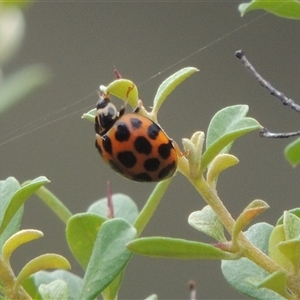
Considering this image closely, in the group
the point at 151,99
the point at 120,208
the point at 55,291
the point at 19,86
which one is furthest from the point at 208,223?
the point at 151,99

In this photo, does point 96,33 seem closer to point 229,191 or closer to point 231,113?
point 229,191

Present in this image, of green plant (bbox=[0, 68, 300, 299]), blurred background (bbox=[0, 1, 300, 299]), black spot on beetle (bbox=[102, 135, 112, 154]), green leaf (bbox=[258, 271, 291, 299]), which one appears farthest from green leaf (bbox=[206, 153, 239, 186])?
blurred background (bbox=[0, 1, 300, 299])

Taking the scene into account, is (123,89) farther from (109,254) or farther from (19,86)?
(19,86)

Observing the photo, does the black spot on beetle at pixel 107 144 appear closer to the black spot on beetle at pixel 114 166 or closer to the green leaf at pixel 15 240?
the black spot on beetle at pixel 114 166

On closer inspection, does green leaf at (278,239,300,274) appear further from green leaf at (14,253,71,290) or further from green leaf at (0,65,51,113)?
green leaf at (0,65,51,113)

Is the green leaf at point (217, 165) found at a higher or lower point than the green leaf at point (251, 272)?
higher

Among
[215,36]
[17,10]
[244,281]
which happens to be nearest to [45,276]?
[244,281]

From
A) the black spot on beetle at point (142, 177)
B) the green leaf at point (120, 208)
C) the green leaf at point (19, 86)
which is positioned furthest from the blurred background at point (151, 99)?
the black spot on beetle at point (142, 177)
